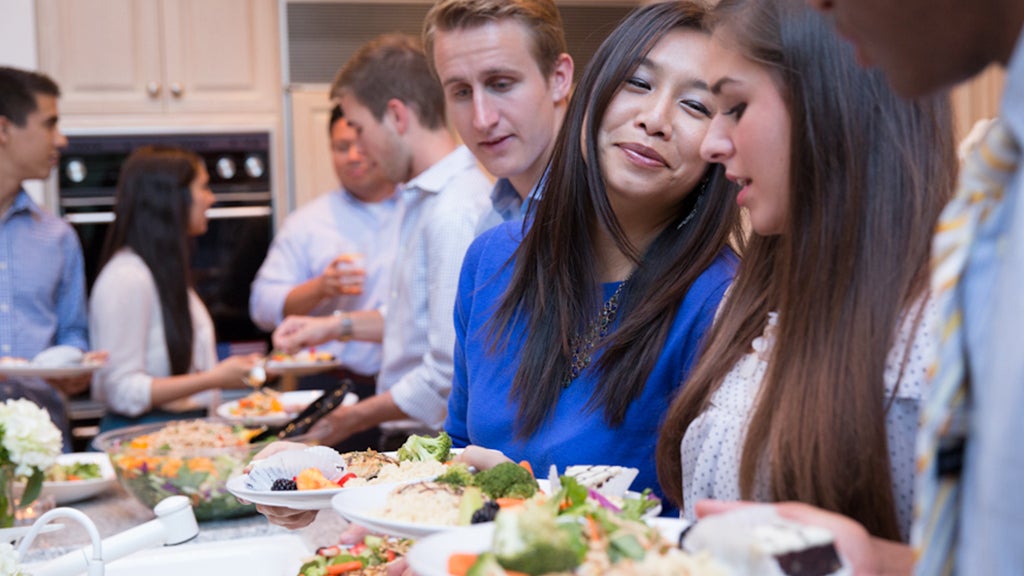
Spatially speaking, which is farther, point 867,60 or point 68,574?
point 68,574

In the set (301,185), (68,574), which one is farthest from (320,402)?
(301,185)

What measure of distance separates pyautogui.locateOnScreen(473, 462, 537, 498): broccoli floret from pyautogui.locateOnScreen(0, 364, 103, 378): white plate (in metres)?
2.37

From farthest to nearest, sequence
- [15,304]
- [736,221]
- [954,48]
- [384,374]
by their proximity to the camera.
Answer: [15,304], [384,374], [736,221], [954,48]

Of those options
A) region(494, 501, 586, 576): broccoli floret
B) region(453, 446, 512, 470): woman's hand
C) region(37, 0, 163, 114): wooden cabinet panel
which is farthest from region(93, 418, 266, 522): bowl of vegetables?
region(37, 0, 163, 114): wooden cabinet panel

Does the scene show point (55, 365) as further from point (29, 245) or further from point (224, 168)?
point (224, 168)

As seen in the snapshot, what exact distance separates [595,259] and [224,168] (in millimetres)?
3485

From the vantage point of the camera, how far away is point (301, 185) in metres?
4.98

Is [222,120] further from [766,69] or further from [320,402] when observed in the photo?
[766,69]

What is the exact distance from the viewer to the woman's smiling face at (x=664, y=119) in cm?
160

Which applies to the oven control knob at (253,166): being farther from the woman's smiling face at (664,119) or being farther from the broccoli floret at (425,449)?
the broccoli floret at (425,449)

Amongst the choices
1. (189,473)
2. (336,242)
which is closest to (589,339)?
(189,473)

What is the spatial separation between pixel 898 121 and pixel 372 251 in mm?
3274

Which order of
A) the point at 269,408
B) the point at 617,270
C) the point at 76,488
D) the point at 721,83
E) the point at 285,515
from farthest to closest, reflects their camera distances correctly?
the point at 269,408 < the point at 76,488 < the point at 617,270 < the point at 285,515 < the point at 721,83

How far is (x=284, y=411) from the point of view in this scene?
3029mm
